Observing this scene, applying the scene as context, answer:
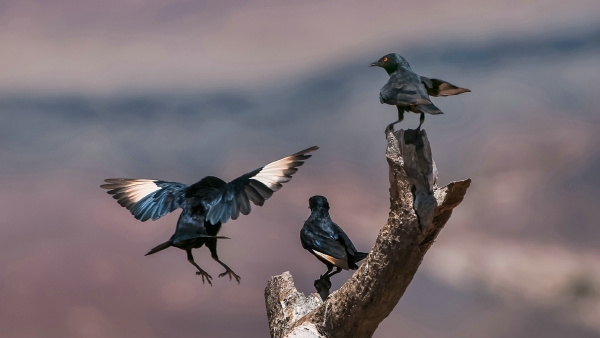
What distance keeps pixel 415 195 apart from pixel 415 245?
0.29m

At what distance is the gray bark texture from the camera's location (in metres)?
4.02

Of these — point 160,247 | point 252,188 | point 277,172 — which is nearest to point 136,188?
point 160,247

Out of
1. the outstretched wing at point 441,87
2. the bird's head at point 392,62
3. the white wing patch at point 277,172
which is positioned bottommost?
the white wing patch at point 277,172

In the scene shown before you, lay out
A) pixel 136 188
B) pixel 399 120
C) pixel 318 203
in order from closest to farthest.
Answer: pixel 399 120
pixel 318 203
pixel 136 188

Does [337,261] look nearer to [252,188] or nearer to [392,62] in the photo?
[252,188]

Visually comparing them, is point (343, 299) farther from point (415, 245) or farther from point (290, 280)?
point (290, 280)

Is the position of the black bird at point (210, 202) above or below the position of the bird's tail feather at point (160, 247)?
above

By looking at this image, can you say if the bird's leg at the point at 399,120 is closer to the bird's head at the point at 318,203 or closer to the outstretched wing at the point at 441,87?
the outstretched wing at the point at 441,87

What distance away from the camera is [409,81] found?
4.26m

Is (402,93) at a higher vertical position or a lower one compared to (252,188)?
higher

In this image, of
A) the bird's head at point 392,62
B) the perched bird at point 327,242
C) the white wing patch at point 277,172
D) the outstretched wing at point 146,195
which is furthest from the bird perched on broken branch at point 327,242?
the bird's head at point 392,62

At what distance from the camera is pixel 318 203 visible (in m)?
5.41

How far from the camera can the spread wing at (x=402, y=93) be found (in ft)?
13.3

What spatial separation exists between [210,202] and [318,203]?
87cm
